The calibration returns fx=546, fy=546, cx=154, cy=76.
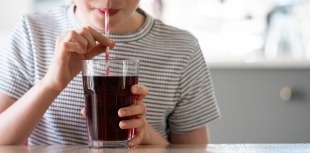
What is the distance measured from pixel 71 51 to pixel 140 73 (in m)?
0.36

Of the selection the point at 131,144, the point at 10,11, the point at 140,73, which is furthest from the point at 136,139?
the point at 10,11

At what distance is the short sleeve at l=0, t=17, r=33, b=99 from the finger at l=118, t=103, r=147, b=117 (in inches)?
14.6

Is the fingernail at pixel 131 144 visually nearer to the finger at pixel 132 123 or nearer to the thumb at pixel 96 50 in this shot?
the finger at pixel 132 123

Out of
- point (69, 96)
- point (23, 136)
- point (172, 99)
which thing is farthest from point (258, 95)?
point (23, 136)

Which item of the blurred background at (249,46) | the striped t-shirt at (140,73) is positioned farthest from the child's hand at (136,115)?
the blurred background at (249,46)

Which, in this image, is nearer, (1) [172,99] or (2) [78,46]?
(2) [78,46]

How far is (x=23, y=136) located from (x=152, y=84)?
13.8 inches

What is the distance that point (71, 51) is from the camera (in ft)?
3.21

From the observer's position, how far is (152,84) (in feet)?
4.30

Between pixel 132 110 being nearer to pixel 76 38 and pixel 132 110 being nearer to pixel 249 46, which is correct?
pixel 76 38

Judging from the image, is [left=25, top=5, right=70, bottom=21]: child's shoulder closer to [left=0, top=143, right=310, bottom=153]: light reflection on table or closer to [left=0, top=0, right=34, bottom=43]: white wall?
[left=0, top=143, right=310, bottom=153]: light reflection on table

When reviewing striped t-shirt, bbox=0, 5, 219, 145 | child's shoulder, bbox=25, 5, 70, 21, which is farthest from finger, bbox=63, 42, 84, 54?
child's shoulder, bbox=25, 5, 70, 21

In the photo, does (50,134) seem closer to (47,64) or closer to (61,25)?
(47,64)

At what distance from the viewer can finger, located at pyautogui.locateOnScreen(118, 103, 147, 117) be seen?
92 cm
